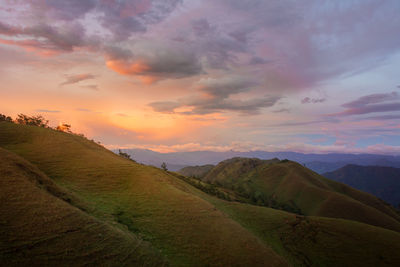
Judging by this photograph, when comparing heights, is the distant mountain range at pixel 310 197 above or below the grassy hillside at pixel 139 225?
below

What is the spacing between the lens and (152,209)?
80.4 feet

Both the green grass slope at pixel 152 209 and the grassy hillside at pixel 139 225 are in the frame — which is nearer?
the grassy hillside at pixel 139 225

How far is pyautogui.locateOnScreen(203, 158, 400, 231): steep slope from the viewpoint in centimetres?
9119

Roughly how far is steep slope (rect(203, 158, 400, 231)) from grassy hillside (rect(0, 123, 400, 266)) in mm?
72343

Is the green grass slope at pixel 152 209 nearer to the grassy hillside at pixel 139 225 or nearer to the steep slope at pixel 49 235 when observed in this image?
the grassy hillside at pixel 139 225

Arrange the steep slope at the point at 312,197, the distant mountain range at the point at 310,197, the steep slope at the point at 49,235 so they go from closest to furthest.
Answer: the steep slope at the point at 49,235 < the steep slope at the point at 312,197 < the distant mountain range at the point at 310,197

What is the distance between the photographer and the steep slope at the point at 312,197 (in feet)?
299

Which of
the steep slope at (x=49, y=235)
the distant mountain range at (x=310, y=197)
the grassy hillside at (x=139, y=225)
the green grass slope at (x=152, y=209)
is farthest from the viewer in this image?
the distant mountain range at (x=310, y=197)

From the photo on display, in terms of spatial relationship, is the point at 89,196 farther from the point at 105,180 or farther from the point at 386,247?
the point at 386,247

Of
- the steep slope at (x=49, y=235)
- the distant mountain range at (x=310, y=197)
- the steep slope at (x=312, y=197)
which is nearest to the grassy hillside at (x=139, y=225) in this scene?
the steep slope at (x=49, y=235)

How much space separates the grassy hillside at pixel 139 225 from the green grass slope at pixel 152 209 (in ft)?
0.36

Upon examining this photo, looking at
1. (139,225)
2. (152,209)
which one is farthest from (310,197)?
(139,225)

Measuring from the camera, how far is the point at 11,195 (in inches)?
560

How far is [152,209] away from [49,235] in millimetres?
13048
